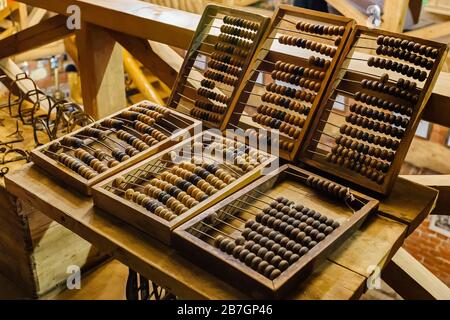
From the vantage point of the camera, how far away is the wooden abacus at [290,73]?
1.98 metres

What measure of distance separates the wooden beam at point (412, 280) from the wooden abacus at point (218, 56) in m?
0.96

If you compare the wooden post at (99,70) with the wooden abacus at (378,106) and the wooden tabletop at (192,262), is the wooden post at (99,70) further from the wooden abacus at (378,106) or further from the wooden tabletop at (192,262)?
the wooden abacus at (378,106)

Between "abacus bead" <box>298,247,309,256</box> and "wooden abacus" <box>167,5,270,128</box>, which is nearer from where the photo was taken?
"abacus bead" <box>298,247,309,256</box>

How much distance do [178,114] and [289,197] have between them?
2.15 feet

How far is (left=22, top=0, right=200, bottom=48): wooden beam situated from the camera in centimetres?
245

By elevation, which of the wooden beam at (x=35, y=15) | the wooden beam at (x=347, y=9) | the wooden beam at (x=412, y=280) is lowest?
the wooden beam at (x=412, y=280)

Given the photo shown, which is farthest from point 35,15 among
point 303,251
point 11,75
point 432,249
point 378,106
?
point 303,251

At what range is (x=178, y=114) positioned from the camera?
86.3 inches

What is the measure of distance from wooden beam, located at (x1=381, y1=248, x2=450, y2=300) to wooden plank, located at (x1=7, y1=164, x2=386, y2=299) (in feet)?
2.67

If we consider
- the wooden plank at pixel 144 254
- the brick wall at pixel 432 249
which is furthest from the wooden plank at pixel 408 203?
the brick wall at pixel 432 249

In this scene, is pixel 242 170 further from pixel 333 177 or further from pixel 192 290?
pixel 192 290

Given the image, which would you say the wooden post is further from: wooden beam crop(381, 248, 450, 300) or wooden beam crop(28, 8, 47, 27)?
wooden beam crop(28, 8, 47, 27)

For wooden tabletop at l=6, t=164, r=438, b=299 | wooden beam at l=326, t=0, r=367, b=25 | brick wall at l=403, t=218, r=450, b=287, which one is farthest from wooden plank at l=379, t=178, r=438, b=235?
brick wall at l=403, t=218, r=450, b=287

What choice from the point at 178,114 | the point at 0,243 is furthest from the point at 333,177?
the point at 0,243
